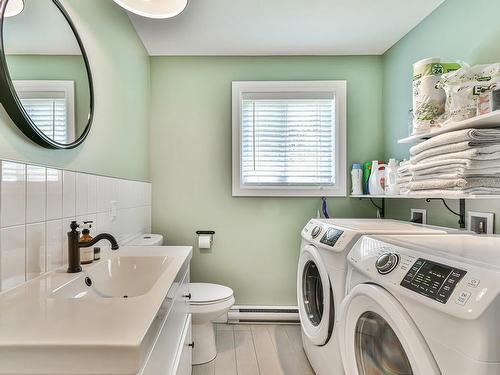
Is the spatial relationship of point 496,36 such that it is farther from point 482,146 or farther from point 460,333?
point 460,333

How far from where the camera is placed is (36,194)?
1.03 metres

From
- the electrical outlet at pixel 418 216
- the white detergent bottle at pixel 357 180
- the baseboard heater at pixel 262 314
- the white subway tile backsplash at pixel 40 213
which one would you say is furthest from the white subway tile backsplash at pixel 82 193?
the electrical outlet at pixel 418 216

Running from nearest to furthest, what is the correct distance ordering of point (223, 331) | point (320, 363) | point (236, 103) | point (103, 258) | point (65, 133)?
1. point (65, 133)
2. point (103, 258)
3. point (320, 363)
4. point (223, 331)
5. point (236, 103)

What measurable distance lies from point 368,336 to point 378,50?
7.34ft

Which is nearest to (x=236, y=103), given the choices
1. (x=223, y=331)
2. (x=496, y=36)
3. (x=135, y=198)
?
(x=135, y=198)

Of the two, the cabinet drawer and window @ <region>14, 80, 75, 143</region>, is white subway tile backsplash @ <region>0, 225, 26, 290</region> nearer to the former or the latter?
window @ <region>14, 80, 75, 143</region>

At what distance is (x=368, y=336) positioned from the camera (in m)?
1.12


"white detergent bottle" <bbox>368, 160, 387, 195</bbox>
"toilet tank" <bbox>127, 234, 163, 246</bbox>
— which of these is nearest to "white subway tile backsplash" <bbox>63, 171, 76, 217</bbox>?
"toilet tank" <bbox>127, 234, 163, 246</bbox>

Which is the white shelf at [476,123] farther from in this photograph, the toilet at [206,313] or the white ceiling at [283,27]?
the toilet at [206,313]

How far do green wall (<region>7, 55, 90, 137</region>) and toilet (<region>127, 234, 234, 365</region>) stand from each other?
911mm

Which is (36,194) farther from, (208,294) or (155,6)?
(208,294)

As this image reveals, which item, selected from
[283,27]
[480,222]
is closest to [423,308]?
[480,222]

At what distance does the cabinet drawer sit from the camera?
780mm

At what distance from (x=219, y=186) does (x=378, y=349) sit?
1719 mm
